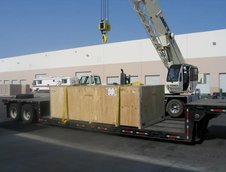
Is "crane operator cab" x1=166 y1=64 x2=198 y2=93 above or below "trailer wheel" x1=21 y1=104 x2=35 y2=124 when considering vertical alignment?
above

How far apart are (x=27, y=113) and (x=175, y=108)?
7934 millimetres

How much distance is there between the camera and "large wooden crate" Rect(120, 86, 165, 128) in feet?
29.9

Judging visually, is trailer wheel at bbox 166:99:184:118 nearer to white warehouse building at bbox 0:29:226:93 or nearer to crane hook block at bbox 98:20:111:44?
crane hook block at bbox 98:20:111:44

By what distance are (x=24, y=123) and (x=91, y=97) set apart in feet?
15.9

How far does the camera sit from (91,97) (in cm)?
1019

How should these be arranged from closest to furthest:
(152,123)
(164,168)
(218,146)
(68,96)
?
(164,168) → (218,146) → (152,123) → (68,96)

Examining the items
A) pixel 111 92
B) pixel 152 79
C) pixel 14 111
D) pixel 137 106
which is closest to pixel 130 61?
pixel 152 79

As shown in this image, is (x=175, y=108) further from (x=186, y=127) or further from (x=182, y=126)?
(x=186, y=127)

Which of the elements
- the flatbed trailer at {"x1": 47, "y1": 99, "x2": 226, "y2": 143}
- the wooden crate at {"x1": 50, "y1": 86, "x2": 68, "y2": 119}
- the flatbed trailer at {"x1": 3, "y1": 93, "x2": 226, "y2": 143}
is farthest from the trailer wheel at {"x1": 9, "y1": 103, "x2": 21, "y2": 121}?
the flatbed trailer at {"x1": 47, "y1": 99, "x2": 226, "y2": 143}

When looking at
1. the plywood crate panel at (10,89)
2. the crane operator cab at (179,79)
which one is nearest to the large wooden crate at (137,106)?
the crane operator cab at (179,79)

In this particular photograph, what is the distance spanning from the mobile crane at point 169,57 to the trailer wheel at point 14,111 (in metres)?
6.52

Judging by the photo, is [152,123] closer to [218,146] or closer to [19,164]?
[218,146]

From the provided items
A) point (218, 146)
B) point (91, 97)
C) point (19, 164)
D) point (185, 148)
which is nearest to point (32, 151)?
point (19, 164)

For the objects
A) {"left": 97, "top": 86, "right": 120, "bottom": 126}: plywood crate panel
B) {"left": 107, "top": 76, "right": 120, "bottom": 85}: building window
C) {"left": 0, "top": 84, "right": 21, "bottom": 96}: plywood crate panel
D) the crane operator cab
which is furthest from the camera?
{"left": 0, "top": 84, "right": 21, "bottom": 96}: plywood crate panel
